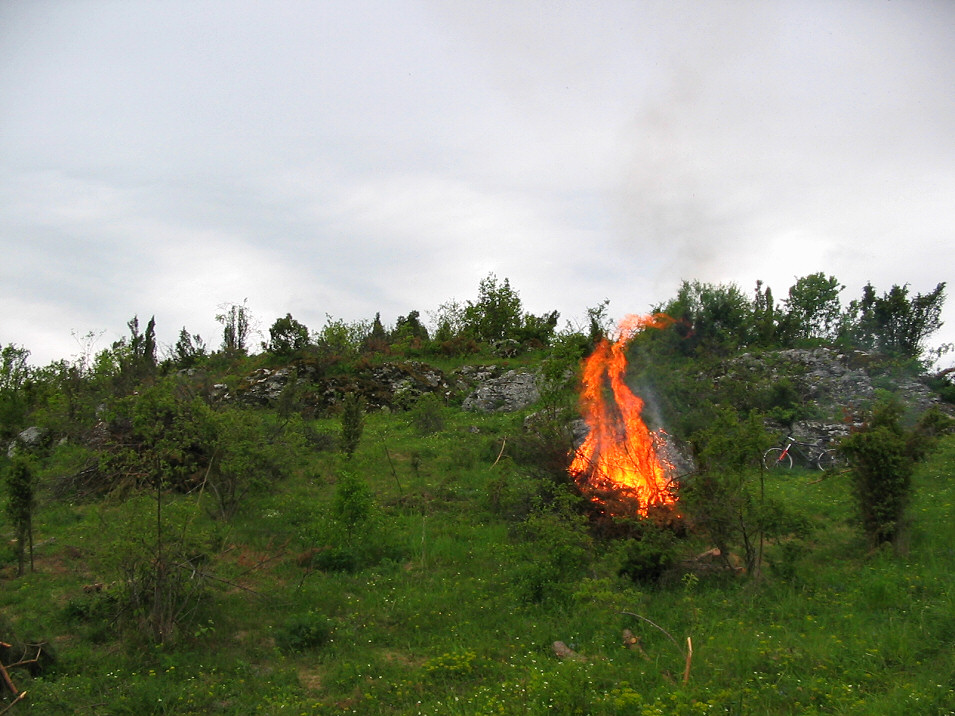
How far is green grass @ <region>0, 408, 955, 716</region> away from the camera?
663 centimetres

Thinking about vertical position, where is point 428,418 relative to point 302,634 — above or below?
above

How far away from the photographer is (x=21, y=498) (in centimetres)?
1017

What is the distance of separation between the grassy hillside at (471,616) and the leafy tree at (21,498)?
615mm

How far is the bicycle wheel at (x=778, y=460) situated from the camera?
742 inches

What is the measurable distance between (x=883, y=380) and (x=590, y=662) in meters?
22.1

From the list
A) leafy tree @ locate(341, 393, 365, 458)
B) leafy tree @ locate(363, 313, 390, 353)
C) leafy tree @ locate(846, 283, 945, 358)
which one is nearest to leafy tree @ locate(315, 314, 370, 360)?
leafy tree @ locate(363, 313, 390, 353)

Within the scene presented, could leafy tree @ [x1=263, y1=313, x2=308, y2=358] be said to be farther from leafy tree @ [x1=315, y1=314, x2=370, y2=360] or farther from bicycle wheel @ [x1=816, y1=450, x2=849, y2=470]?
bicycle wheel @ [x1=816, y1=450, x2=849, y2=470]

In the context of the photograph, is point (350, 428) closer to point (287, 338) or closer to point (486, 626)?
point (486, 626)

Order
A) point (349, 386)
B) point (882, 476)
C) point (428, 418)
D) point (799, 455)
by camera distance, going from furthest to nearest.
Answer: point (349, 386) → point (428, 418) → point (799, 455) → point (882, 476)

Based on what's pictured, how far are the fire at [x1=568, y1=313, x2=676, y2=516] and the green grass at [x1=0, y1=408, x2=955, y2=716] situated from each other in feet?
4.32

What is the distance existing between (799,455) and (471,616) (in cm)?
1446

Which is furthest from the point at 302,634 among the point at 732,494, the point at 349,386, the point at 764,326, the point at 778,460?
the point at 764,326

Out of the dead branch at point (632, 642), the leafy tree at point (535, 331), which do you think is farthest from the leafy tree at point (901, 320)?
the dead branch at point (632, 642)

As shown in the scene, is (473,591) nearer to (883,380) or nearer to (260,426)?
(260,426)
